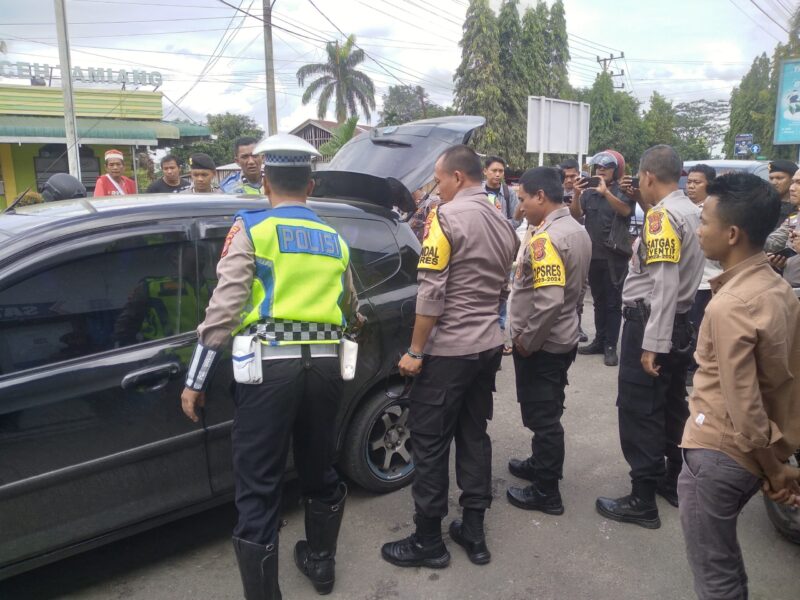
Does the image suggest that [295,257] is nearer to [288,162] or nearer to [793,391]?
[288,162]

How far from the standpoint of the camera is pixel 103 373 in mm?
2539

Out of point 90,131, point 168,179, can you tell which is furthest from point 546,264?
point 90,131

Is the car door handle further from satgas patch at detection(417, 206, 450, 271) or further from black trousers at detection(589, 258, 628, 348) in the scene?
black trousers at detection(589, 258, 628, 348)

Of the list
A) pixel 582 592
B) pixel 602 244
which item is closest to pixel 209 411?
pixel 582 592

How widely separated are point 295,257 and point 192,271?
726mm

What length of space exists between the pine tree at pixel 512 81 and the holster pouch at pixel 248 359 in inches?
1175

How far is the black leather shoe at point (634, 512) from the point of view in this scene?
330cm

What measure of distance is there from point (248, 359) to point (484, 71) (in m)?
30.6

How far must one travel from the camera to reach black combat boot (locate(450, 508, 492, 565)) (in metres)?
3.00

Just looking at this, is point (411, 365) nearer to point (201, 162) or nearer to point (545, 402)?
point (545, 402)

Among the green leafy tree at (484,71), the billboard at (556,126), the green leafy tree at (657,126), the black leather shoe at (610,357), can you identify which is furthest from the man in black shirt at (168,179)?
the green leafy tree at (657,126)

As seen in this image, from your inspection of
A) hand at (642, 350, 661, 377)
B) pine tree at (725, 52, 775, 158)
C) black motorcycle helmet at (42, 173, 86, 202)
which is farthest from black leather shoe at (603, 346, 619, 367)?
pine tree at (725, 52, 775, 158)

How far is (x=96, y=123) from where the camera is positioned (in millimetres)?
18312

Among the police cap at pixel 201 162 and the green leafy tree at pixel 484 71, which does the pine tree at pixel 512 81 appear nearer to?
the green leafy tree at pixel 484 71
